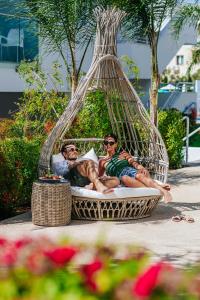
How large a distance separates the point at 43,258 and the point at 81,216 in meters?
6.14

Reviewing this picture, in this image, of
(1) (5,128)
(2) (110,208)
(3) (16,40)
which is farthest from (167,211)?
(3) (16,40)

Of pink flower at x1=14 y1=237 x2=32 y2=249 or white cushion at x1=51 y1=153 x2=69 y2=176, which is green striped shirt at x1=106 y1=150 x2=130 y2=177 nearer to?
white cushion at x1=51 y1=153 x2=69 y2=176

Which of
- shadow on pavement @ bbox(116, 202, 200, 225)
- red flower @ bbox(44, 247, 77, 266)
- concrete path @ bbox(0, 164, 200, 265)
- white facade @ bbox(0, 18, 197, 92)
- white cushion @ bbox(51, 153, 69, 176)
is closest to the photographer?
red flower @ bbox(44, 247, 77, 266)

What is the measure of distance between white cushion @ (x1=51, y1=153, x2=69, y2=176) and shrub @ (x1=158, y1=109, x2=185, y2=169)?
5700 mm

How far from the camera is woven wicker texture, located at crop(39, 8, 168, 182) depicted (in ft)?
28.7

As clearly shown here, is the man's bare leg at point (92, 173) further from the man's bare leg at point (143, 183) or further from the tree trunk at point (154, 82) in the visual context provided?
the tree trunk at point (154, 82)

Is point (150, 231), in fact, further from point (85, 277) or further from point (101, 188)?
point (85, 277)

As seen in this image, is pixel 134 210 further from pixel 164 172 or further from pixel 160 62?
pixel 160 62

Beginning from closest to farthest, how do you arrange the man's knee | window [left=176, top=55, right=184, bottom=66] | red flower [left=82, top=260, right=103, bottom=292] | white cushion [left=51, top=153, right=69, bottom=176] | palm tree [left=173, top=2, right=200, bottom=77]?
1. red flower [left=82, top=260, right=103, bottom=292]
2. the man's knee
3. white cushion [left=51, top=153, right=69, bottom=176]
4. palm tree [left=173, top=2, right=200, bottom=77]
5. window [left=176, top=55, right=184, bottom=66]

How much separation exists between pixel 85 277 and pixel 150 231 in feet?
18.5

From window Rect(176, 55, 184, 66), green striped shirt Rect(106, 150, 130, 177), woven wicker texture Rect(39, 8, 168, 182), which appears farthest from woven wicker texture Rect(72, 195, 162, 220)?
window Rect(176, 55, 184, 66)

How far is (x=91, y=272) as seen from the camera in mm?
1946

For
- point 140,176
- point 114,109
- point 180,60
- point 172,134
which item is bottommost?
point 140,176

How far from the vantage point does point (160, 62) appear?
1216 inches
